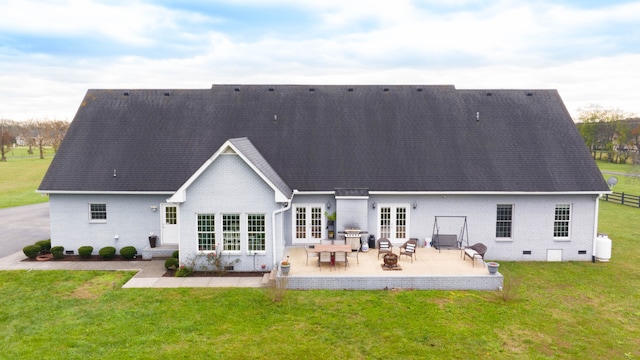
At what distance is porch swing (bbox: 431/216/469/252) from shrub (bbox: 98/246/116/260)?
1617cm

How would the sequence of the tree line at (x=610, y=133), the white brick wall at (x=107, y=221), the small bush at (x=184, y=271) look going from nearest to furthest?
1. the small bush at (x=184, y=271)
2. the white brick wall at (x=107, y=221)
3. the tree line at (x=610, y=133)

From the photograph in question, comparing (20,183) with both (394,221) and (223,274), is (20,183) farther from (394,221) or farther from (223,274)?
(394,221)

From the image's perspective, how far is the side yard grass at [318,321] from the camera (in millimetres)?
11797

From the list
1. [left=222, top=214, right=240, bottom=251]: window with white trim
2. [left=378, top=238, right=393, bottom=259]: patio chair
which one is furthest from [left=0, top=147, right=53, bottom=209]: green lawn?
[left=378, top=238, right=393, bottom=259]: patio chair

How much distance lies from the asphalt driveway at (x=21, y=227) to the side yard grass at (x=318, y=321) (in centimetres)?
665

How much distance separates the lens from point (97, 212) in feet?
69.3

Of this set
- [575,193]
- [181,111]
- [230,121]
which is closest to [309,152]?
[230,121]

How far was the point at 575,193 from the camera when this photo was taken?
20.2 meters

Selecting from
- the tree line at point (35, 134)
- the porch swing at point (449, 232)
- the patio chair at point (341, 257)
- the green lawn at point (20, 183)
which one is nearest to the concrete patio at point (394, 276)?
the patio chair at point (341, 257)

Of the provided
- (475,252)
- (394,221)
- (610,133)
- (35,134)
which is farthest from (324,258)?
(35,134)

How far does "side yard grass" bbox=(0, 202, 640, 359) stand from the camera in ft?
38.7

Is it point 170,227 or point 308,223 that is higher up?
point 308,223

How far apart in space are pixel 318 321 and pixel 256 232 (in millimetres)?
5898

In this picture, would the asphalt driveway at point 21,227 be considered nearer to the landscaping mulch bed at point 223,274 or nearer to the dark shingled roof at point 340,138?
the dark shingled roof at point 340,138
